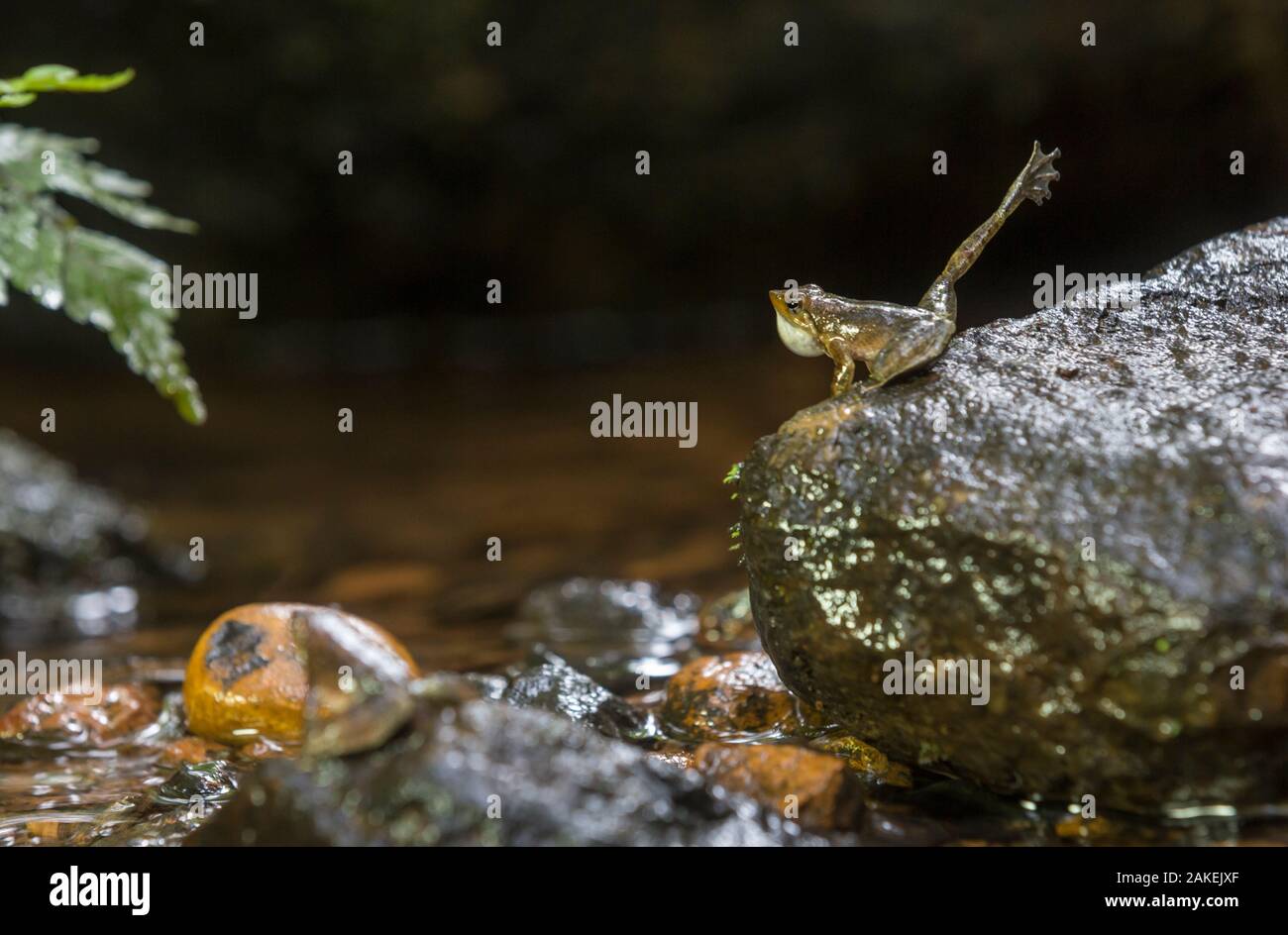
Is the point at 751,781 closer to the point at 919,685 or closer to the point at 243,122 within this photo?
the point at 919,685

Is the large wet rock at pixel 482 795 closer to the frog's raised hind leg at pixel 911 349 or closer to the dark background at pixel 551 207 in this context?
the frog's raised hind leg at pixel 911 349

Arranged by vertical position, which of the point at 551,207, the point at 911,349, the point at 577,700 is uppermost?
the point at 551,207

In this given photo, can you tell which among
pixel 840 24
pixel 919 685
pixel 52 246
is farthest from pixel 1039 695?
pixel 840 24

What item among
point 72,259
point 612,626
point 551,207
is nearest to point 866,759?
point 612,626

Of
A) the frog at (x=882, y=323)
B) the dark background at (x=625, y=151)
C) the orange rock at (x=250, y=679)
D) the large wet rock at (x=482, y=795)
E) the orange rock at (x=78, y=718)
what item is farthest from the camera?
the dark background at (x=625, y=151)

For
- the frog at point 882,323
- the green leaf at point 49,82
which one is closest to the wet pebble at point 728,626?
the frog at point 882,323

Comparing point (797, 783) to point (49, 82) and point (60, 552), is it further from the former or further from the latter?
point (60, 552)

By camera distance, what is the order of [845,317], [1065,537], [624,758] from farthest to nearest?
[845,317]
[1065,537]
[624,758]
